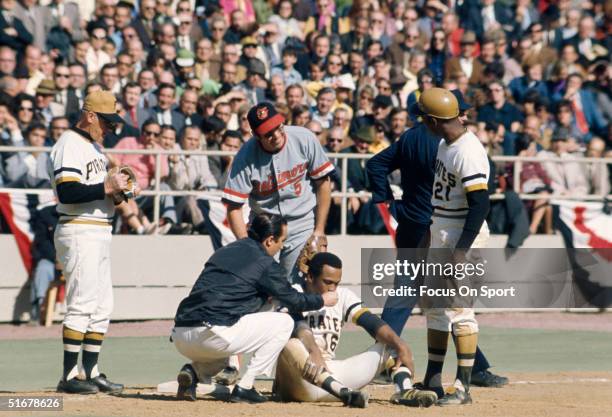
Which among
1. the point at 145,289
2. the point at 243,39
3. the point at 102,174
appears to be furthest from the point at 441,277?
the point at 243,39

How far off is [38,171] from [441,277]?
22.0ft

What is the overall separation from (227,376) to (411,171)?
7.05 ft

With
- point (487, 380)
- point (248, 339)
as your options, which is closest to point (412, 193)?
point (487, 380)

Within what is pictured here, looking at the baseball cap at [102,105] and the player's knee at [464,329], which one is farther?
the baseball cap at [102,105]

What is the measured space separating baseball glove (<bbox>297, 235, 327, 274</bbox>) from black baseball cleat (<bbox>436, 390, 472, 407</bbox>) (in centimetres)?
148

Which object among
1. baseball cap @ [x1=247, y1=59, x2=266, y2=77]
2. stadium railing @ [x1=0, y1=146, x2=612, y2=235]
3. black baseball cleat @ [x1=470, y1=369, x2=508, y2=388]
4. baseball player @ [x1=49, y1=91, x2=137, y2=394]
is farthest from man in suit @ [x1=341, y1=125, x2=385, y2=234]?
baseball player @ [x1=49, y1=91, x2=137, y2=394]

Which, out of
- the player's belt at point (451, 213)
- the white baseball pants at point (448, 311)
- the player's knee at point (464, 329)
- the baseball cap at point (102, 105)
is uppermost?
the baseball cap at point (102, 105)

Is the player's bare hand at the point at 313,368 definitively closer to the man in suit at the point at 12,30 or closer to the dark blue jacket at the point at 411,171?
the dark blue jacket at the point at 411,171

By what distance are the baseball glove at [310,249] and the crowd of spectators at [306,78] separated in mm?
5313

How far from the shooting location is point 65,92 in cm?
1705

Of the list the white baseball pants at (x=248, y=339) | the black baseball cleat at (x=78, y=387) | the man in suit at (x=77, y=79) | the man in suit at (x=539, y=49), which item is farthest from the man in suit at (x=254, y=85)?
the white baseball pants at (x=248, y=339)

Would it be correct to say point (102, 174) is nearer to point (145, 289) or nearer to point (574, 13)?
point (145, 289)

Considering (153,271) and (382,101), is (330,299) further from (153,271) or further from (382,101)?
(382,101)

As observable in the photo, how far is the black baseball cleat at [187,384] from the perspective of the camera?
970 centimetres
